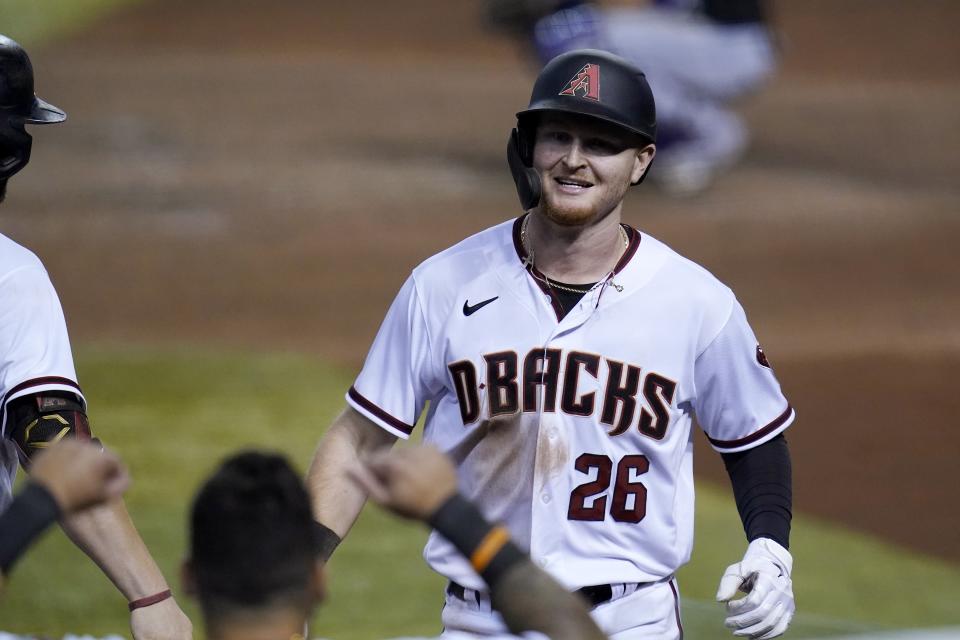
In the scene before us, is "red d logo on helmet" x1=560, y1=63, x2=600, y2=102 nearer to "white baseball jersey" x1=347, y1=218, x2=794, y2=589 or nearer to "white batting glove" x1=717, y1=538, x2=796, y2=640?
"white baseball jersey" x1=347, y1=218, x2=794, y2=589

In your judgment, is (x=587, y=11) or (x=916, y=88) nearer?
(x=587, y=11)

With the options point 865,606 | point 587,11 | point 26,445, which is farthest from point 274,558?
point 587,11

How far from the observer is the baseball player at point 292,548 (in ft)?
7.12

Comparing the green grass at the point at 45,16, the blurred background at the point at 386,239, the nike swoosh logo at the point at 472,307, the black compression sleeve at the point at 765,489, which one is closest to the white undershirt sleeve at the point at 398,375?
the nike swoosh logo at the point at 472,307

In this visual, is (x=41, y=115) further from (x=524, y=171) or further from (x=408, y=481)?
(x=408, y=481)

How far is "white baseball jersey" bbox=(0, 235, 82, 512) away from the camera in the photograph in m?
3.27

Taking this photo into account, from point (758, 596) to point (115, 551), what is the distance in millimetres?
1420

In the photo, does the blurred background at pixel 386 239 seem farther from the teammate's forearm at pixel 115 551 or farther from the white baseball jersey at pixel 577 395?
the teammate's forearm at pixel 115 551

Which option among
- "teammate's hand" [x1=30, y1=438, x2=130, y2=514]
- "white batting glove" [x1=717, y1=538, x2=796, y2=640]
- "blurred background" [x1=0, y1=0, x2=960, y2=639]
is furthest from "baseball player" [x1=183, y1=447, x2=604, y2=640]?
"blurred background" [x1=0, y1=0, x2=960, y2=639]

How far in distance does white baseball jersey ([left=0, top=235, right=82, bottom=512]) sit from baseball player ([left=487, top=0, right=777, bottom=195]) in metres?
9.69

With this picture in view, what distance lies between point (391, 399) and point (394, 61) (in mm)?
16005

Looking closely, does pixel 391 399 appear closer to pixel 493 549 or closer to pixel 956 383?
pixel 493 549

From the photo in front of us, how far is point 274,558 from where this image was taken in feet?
7.13

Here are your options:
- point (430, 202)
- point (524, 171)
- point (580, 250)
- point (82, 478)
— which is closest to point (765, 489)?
point (580, 250)
